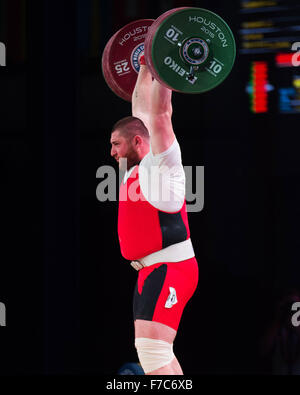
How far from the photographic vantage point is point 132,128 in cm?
385

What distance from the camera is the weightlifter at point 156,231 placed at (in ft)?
11.7

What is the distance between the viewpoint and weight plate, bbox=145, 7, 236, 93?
134 inches

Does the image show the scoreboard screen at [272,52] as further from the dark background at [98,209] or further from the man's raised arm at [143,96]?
the man's raised arm at [143,96]

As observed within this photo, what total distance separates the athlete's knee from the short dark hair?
3.90 feet

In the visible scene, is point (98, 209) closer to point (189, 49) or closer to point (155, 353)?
point (155, 353)

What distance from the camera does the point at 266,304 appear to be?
4.34 meters

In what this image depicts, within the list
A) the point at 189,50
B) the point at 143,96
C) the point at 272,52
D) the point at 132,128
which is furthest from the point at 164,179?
the point at 272,52

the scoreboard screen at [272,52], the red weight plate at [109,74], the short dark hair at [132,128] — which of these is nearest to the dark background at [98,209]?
the scoreboard screen at [272,52]

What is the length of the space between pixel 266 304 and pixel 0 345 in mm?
1959

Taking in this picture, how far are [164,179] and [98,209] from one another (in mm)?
1029

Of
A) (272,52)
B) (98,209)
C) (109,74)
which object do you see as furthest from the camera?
(98,209)

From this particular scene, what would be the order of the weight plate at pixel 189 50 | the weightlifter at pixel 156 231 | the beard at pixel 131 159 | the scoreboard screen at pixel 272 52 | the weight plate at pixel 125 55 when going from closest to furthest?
the weight plate at pixel 189 50, the weightlifter at pixel 156 231, the beard at pixel 131 159, the weight plate at pixel 125 55, the scoreboard screen at pixel 272 52

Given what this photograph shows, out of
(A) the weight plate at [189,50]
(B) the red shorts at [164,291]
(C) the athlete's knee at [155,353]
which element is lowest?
(C) the athlete's knee at [155,353]

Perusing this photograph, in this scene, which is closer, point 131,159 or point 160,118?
point 160,118
